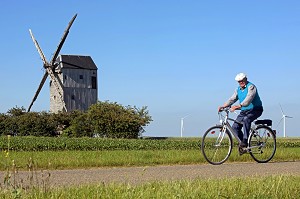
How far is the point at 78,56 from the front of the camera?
6919 centimetres

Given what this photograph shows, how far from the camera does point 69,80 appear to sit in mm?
66625

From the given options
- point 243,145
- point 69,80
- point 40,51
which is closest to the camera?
point 243,145

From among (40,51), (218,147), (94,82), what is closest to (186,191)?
(218,147)

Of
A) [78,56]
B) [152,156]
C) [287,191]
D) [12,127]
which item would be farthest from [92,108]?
[287,191]

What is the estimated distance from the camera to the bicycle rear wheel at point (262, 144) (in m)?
12.0

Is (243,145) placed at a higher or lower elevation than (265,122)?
lower

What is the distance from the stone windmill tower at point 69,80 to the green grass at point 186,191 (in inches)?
2221

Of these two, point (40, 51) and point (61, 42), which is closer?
point (61, 42)

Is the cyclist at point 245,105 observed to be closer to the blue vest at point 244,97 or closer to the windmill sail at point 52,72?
the blue vest at point 244,97

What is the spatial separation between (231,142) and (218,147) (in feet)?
0.95

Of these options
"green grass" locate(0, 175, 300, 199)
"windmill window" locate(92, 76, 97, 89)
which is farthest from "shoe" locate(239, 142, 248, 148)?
"windmill window" locate(92, 76, 97, 89)

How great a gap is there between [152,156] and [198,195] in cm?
836

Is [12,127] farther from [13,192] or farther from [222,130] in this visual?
[13,192]

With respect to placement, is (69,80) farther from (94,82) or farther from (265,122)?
(265,122)
